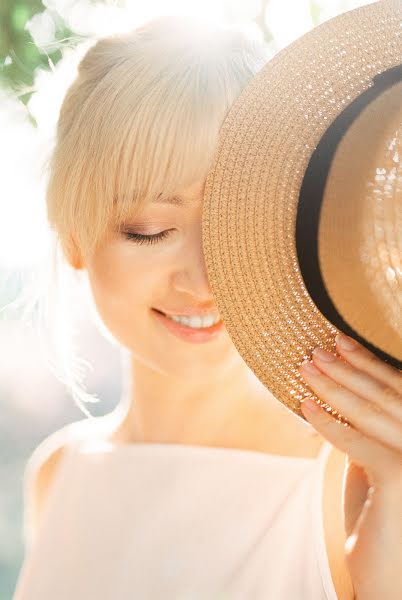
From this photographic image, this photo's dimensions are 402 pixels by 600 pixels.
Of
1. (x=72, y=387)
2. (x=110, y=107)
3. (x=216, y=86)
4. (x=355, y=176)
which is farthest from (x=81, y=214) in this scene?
(x=72, y=387)

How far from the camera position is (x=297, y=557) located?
1.86m

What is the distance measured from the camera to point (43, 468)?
2426 mm

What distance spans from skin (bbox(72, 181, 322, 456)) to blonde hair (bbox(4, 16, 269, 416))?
0.21 feet

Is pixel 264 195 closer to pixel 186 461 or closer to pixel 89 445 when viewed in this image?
pixel 186 461

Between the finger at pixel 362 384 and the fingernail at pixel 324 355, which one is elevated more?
the fingernail at pixel 324 355

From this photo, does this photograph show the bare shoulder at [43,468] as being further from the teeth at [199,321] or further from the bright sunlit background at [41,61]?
the teeth at [199,321]

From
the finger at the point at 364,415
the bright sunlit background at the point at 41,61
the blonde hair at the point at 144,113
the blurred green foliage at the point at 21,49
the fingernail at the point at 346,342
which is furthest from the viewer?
the blurred green foliage at the point at 21,49

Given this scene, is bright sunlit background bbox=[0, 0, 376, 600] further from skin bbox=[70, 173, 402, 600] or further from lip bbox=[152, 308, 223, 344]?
lip bbox=[152, 308, 223, 344]

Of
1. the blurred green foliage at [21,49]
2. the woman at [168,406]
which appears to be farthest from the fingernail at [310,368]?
the blurred green foliage at [21,49]

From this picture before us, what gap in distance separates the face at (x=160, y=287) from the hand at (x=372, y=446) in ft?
1.47

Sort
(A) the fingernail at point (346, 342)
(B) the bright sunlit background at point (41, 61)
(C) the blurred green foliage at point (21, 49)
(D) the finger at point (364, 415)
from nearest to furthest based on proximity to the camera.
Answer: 1. (D) the finger at point (364, 415)
2. (A) the fingernail at point (346, 342)
3. (B) the bright sunlit background at point (41, 61)
4. (C) the blurred green foliage at point (21, 49)

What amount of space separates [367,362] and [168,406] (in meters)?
0.87

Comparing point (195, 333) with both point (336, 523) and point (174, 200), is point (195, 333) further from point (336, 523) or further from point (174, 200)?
point (336, 523)

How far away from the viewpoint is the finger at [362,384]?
1.28 m
